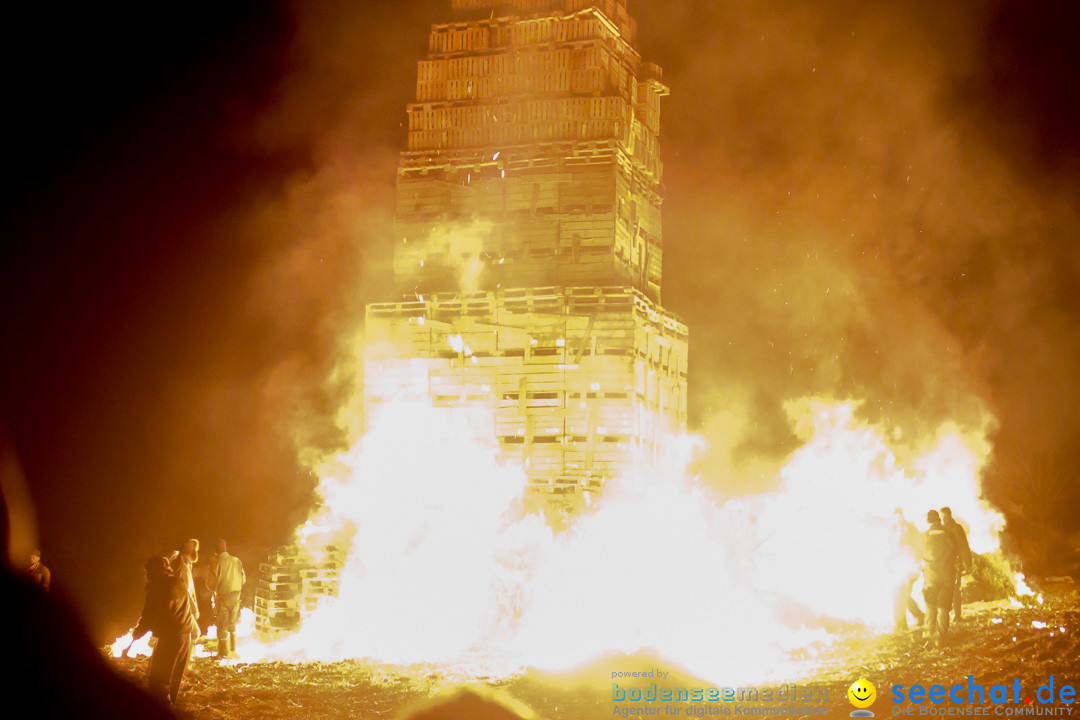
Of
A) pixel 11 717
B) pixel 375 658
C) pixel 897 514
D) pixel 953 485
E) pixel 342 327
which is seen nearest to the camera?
pixel 11 717

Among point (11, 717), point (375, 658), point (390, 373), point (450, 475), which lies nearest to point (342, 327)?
point (390, 373)

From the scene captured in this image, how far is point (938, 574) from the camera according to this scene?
60.5ft

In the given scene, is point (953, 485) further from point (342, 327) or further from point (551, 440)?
point (342, 327)

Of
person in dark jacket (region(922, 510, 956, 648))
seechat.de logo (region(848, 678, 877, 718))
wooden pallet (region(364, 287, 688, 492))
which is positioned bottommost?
seechat.de logo (region(848, 678, 877, 718))

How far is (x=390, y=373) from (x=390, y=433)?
1.74 meters

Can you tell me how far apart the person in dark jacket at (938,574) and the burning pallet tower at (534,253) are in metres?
14.6

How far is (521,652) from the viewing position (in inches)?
946

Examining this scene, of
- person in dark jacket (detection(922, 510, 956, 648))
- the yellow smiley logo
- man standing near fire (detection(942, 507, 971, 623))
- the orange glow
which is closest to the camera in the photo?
the yellow smiley logo

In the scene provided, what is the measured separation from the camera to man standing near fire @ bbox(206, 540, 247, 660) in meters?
21.2

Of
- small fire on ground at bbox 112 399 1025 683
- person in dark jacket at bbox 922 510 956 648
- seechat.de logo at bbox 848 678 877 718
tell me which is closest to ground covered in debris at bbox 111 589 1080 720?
seechat.de logo at bbox 848 678 877 718

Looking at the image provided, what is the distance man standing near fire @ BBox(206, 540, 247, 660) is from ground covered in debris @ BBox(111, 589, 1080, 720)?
79 centimetres

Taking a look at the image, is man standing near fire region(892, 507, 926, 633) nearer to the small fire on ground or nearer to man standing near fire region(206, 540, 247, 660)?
the small fire on ground

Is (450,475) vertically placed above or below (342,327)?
below

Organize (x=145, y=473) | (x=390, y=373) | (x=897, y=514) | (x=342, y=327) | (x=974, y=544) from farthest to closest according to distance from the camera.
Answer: (x=145, y=473) < (x=342, y=327) < (x=390, y=373) < (x=974, y=544) < (x=897, y=514)
